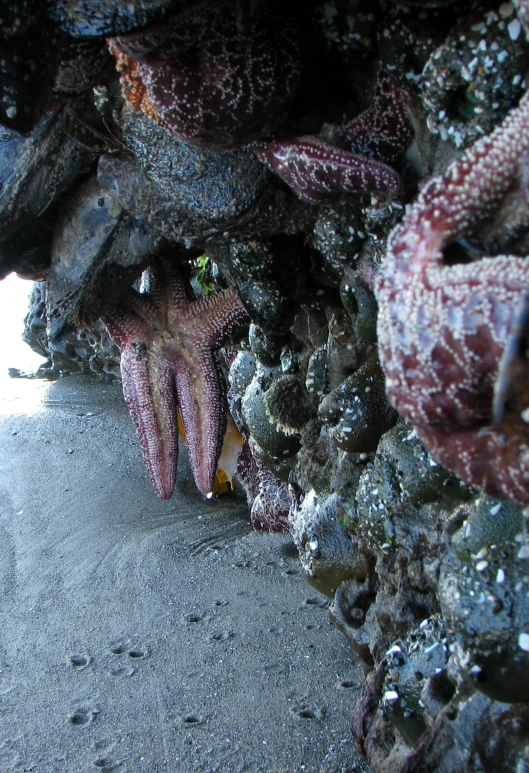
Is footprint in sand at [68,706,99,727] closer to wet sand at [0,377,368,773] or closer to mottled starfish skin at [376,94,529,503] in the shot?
→ wet sand at [0,377,368,773]

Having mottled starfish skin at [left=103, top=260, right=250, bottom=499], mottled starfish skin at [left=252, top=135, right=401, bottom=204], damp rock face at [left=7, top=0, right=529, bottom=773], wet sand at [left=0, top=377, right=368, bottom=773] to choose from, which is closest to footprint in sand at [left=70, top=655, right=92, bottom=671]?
wet sand at [left=0, top=377, right=368, bottom=773]

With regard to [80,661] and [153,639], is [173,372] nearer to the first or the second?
[153,639]

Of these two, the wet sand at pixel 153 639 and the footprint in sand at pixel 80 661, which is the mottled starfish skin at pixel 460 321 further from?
the footprint in sand at pixel 80 661

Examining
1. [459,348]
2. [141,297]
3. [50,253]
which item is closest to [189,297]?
[141,297]

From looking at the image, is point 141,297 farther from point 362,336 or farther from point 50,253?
point 362,336

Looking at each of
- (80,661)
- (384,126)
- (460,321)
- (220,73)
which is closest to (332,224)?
(384,126)

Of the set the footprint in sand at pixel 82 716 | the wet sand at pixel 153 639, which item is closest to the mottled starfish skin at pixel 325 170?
the wet sand at pixel 153 639
